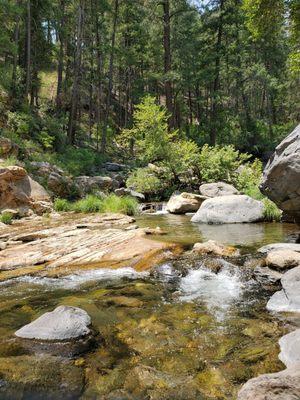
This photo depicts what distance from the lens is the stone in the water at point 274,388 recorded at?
2.63 metres

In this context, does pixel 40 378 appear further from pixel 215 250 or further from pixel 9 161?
pixel 9 161

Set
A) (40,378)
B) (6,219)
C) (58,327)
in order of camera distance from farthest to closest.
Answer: (6,219) → (58,327) → (40,378)

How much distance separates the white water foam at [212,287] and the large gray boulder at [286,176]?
2.07m

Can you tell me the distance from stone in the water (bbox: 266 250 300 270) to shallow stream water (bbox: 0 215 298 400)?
0.37 m

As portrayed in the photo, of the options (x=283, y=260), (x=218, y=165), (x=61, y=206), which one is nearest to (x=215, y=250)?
(x=283, y=260)

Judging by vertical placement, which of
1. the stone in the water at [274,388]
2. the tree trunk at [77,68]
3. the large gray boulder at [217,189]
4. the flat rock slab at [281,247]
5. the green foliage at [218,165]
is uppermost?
the tree trunk at [77,68]

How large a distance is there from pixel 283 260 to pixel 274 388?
144 inches

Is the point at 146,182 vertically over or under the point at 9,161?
under

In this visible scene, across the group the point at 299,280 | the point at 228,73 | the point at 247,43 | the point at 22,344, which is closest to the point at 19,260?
the point at 22,344

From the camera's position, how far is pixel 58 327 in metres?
4.00

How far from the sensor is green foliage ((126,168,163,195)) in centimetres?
1630

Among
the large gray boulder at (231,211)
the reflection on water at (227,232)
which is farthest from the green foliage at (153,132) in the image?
the large gray boulder at (231,211)

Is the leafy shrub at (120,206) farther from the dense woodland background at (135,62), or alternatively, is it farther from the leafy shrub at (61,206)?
the dense woodland background at (135,62)

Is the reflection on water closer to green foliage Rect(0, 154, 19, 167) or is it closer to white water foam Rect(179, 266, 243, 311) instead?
white water foam Rect(179, 266, 243, 311)
